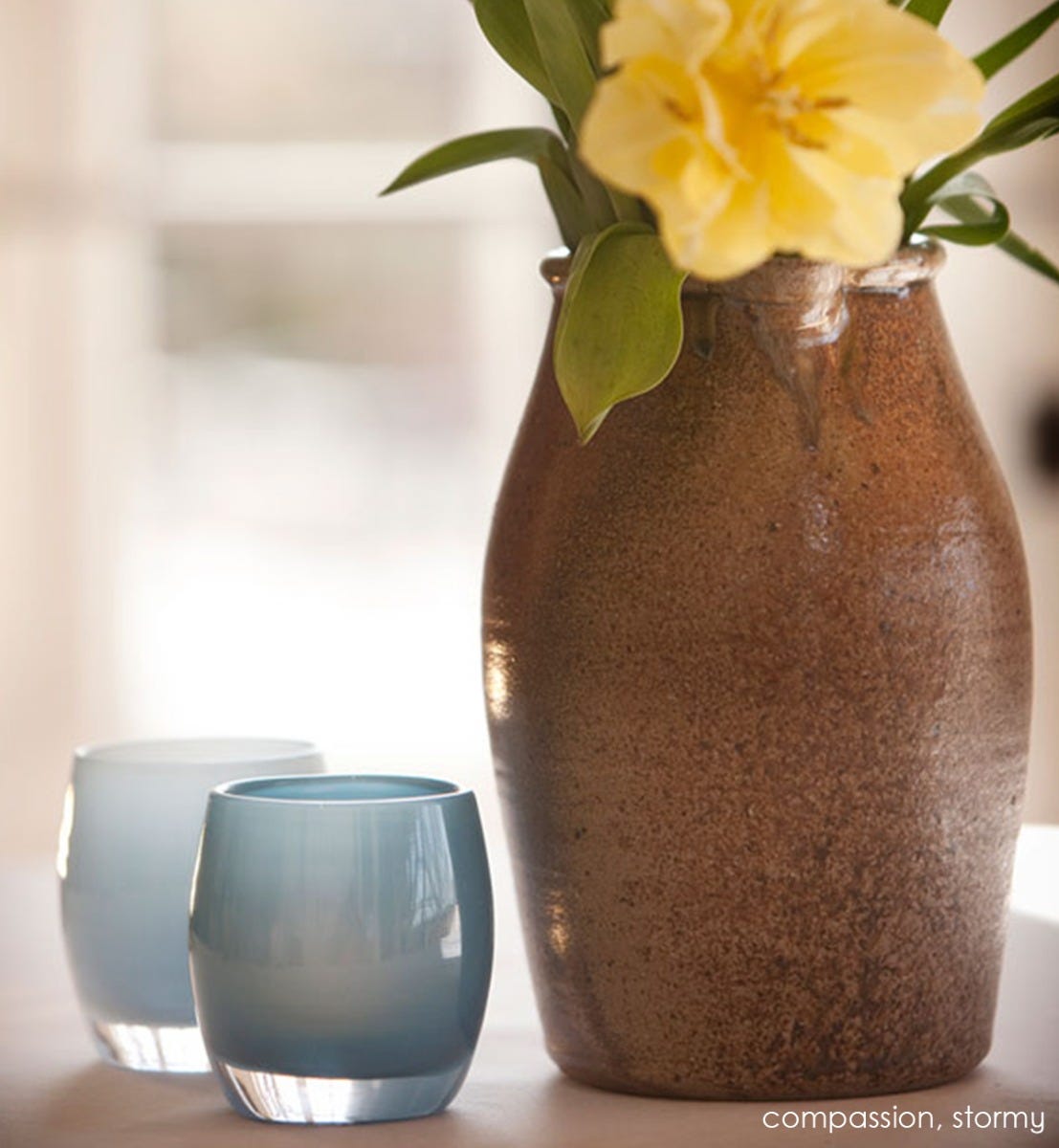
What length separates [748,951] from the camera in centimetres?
60

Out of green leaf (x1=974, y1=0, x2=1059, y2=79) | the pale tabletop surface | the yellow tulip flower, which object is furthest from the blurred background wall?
the yellow tulip flower

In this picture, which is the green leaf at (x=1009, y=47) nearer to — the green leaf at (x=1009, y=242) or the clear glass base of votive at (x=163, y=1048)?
the green leaf at (x=1009, y=242)

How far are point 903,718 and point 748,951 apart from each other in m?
0.09

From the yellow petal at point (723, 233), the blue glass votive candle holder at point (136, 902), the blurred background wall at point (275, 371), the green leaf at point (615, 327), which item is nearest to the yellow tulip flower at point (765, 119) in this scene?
the yellow petal at point (723, 233)

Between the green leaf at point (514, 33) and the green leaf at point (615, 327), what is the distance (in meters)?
0.08

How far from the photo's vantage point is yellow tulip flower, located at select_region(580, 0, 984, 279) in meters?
0.41

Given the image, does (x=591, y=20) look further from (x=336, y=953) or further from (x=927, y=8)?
(x=336, y=953)

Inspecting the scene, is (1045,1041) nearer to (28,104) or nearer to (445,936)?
(445,936)

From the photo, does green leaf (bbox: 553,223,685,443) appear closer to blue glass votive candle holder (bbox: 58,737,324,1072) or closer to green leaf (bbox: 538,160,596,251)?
green leaf (bbox: 538,160,596,251)

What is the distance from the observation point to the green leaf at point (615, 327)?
56cm

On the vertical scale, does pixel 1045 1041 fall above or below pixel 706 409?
below

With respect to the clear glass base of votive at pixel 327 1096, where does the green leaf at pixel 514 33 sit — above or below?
above

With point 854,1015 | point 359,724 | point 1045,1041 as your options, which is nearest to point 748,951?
point 854,1015

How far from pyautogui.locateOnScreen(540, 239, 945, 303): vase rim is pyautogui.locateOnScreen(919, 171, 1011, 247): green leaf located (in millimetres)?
11
